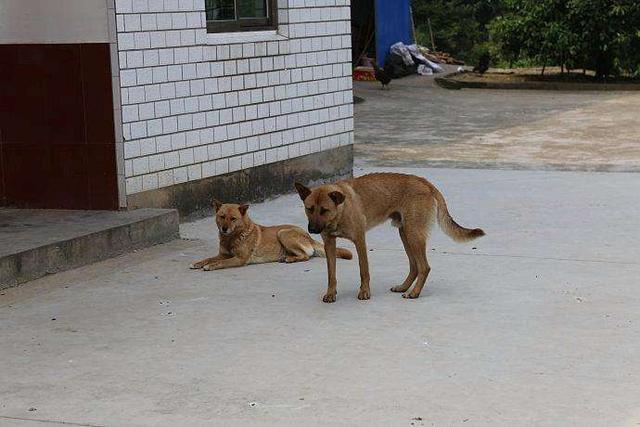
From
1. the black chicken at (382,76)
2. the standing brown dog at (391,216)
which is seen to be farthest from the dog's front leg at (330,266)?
the black chicken at (382,76)

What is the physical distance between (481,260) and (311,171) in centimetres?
409

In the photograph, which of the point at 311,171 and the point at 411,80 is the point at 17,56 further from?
the point at 411,80

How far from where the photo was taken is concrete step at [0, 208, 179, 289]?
8.27 m

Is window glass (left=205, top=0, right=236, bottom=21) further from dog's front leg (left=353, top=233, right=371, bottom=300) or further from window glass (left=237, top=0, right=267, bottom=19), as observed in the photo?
dog's front leg (left=353, top=233, right=371, bottom=300)

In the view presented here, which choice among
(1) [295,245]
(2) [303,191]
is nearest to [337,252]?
(1) [295,245]

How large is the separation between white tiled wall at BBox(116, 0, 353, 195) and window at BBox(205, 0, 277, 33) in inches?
4.6

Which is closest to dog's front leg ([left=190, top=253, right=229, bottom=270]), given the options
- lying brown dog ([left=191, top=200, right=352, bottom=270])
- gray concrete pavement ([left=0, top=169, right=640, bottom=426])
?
lying brown dog ([left=191, top=200, right=352, bottom=270])

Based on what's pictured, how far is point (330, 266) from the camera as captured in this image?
761 centimetres

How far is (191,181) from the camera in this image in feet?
35.4

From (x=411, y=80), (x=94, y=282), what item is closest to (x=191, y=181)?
(x=94, y=282)

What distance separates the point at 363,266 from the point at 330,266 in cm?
22

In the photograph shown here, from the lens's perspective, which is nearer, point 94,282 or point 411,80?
point 94,282

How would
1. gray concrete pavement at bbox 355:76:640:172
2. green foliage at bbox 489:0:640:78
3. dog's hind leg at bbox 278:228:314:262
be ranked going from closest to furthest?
dog's hind leg at bbox 278:228:314:262
gray concrete pavement at bbox 355:76:640:172
green foliage at bbox 489:0:640:78

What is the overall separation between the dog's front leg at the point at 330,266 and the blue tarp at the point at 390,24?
2105cm
